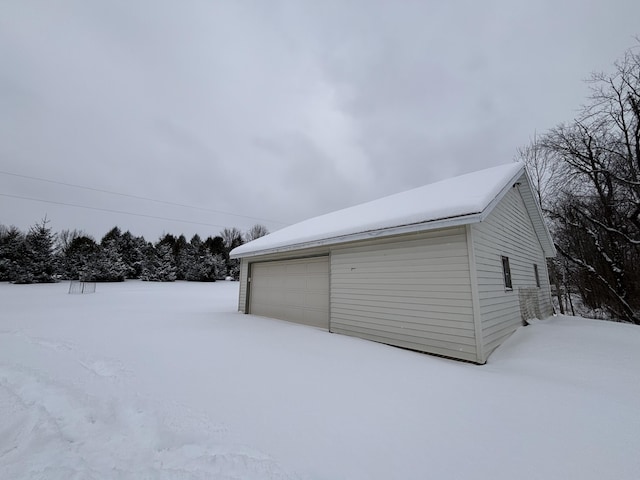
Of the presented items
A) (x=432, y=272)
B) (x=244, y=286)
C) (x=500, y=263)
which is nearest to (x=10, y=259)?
(x=244, y=286)

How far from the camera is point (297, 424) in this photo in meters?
2.40

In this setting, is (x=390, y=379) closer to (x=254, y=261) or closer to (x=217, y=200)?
(x=254, y=261)

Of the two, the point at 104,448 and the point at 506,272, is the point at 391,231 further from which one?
the point at 104,448

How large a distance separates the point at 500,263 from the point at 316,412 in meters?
5.37

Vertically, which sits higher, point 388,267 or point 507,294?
point 388,267

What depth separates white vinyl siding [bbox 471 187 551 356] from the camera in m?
4.70

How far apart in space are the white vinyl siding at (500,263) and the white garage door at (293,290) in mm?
3911

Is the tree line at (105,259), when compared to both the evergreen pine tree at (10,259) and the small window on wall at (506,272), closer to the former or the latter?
the evergreen pine tree at (10,259)

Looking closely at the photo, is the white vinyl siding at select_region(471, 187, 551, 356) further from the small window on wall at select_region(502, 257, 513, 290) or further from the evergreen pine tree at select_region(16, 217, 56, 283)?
the evergreen pine tree at select_region(16, 217, 56, 283)

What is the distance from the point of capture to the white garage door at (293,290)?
24.5 feet

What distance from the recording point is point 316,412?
264 centimetres

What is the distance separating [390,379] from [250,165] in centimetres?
1987

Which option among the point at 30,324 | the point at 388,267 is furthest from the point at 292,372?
the point at 30,324

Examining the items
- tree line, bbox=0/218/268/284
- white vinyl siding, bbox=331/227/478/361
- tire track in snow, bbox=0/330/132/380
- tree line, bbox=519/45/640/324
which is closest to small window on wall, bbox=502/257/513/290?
white vinyl siding, bbox=331/227/478/361
